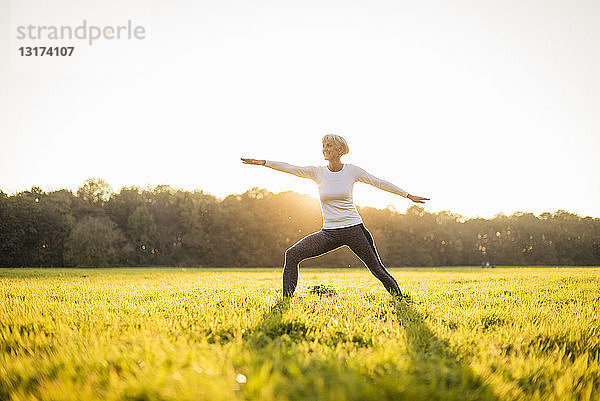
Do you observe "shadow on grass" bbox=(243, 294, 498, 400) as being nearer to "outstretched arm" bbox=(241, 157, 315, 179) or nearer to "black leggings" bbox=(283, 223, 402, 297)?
"black leggings" bbox=(283, 223, 402, 297)

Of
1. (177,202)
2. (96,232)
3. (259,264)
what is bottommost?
(259,264)

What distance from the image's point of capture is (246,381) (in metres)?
2.60

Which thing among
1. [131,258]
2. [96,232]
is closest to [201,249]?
[131,258]

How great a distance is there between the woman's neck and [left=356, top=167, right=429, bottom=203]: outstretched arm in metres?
0.30

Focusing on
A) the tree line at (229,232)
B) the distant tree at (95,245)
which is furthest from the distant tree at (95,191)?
the distant tree at (95,245)

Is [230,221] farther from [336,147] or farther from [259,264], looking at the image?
[336,147]

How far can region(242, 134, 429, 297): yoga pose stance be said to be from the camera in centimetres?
657

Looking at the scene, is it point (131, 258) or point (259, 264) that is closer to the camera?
point (131, 258)

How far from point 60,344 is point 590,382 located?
462 centimetres

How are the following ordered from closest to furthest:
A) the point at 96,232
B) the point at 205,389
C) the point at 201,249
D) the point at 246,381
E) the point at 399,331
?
the point at 205,389, the point at 246,381, the point at 399,331, the point at 96,232, the point at 201,249

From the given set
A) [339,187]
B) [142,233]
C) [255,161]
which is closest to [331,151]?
[339,187]

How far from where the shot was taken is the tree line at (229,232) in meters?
55.6

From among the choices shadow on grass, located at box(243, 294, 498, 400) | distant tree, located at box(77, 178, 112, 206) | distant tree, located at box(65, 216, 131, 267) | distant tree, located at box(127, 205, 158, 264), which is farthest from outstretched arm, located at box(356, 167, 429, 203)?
distant tree, located at box(77, 178, 112, 206)

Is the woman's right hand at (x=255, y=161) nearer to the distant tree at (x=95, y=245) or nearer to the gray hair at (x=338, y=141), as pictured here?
the gray hair at (x=338, y=141)
